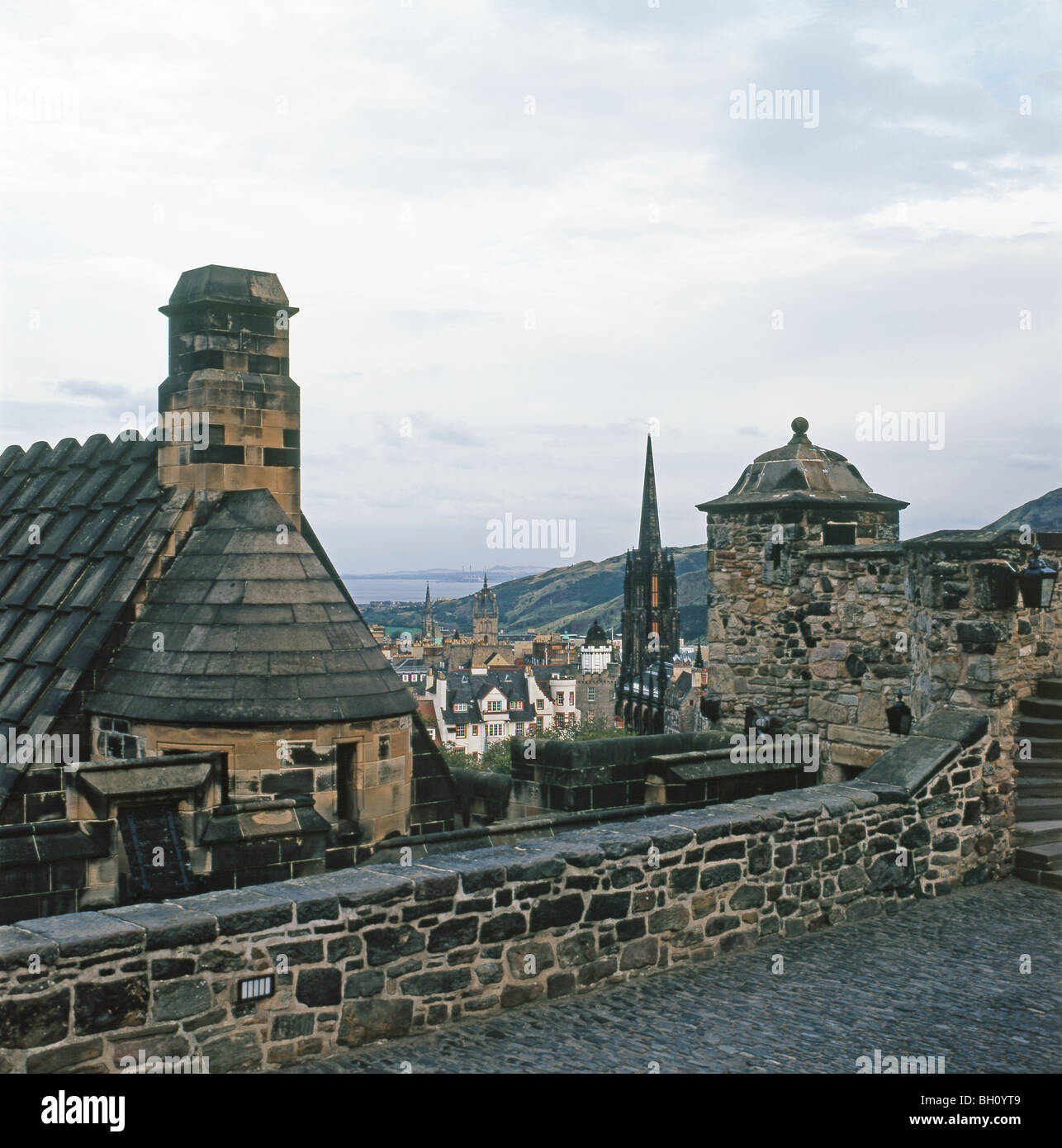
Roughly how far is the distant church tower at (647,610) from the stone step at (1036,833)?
86833mm

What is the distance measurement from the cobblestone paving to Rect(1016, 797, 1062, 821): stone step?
205cm

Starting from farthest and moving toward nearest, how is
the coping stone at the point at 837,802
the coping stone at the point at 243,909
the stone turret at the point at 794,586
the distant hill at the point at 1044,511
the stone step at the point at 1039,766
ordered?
the distant hill at the point at 1044,511
the stone turret at the point at 794,586
the stone step at the point at 1039,766
the coping stone at the point at 837,802
the coping stone at the point at 243,909

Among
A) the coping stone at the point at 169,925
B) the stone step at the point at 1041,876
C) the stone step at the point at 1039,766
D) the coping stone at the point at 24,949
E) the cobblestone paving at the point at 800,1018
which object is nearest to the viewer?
the coping stone at the point at 24,949

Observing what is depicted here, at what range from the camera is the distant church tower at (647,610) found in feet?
334

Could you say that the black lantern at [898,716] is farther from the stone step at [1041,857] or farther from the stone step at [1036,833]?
the stone step at [1041,857]

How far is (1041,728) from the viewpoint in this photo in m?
10.1

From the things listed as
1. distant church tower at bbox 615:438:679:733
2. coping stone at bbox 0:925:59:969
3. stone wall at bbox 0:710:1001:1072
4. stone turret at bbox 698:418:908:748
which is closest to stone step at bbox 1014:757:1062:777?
stone wall at bbox 0:710:1001:1072

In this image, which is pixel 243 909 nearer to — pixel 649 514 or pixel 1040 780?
pixel 1040 780

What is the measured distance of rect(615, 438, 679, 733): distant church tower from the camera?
102 meters

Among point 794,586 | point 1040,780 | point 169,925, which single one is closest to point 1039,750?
point 1040,780

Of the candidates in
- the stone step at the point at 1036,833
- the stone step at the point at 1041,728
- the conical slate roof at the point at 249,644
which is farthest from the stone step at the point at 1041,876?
the conical slate roof at the point at 249,644

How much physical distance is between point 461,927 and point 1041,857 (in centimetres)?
542

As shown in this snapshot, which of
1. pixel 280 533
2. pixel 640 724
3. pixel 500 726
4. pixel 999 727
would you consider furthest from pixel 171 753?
pixel 500 726
